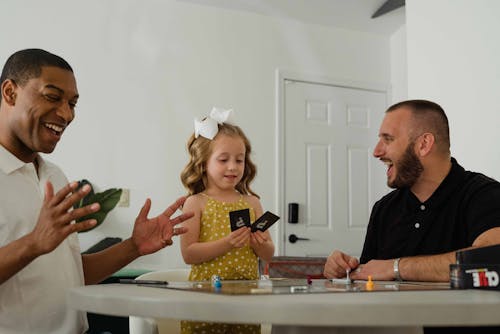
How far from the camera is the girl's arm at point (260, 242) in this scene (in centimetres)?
222

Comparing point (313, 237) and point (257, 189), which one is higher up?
point (257, 189)

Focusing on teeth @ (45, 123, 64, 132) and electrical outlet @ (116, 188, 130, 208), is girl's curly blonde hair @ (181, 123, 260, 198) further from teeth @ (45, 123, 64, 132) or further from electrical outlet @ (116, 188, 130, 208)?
electrical outlet @ (116, 188, 130, 208)

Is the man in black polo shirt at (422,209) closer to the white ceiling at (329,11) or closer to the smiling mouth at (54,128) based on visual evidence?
the smiling mouth at (54,128)

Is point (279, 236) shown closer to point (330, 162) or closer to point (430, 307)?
point (330, 162)

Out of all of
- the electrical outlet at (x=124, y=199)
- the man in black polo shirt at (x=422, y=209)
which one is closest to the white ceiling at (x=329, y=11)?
the electrical outlet at (x=124, y=199)

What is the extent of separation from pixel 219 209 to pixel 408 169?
2.70ft

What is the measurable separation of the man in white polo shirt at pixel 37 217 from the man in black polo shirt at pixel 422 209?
0.80 metres

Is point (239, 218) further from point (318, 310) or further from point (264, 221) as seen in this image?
point (318, 310)

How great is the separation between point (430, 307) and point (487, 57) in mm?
2254

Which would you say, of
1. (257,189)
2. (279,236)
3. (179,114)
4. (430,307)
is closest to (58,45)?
(179,114)

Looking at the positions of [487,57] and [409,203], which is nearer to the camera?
[409,203]

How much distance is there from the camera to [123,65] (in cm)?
493

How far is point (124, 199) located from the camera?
4766 mm

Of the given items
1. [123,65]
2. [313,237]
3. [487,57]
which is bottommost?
[313,237]
